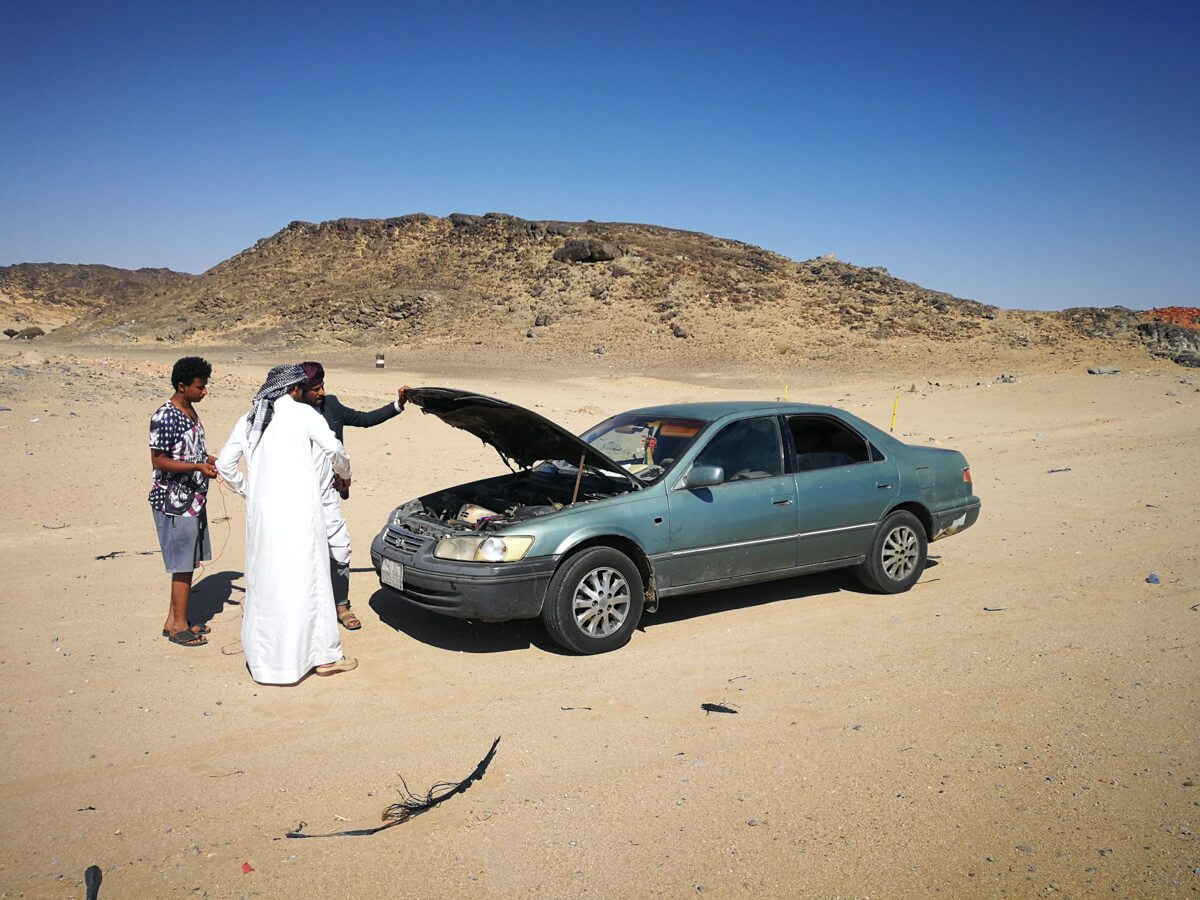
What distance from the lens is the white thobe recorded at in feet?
16.9

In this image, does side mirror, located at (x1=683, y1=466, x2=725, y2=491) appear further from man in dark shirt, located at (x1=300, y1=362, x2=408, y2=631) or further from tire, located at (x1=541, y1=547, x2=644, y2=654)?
man in dark shirt, located at (x1=300, y1=362, x2=408, y2=631)

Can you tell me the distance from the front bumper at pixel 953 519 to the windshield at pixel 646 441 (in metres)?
2.34

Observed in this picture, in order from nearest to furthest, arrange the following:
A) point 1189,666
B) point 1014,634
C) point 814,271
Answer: point 1189,666
point 1014,634
point 814,271

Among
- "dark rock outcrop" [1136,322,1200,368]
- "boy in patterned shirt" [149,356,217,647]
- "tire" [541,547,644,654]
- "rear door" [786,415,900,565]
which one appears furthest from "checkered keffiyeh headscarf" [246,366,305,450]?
"dark rock outcrop" [1136,322,1200,368]

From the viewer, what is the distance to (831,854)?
347 centimetres

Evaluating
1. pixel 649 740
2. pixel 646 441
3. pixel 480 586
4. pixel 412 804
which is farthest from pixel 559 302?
pixel 412 804

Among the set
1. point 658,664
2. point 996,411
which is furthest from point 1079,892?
point 996,411

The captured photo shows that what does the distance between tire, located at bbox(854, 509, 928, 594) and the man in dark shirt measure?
3829 mm

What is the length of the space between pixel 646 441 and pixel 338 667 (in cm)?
276

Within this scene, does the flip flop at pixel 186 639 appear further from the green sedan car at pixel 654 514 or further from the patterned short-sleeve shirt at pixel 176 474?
the green sedan car at pixel 654 514

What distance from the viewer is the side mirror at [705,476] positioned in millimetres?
5879

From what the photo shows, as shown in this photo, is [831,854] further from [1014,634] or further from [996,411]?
[996,411]

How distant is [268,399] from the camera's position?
525 centimetres

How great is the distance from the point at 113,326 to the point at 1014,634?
249 feet
